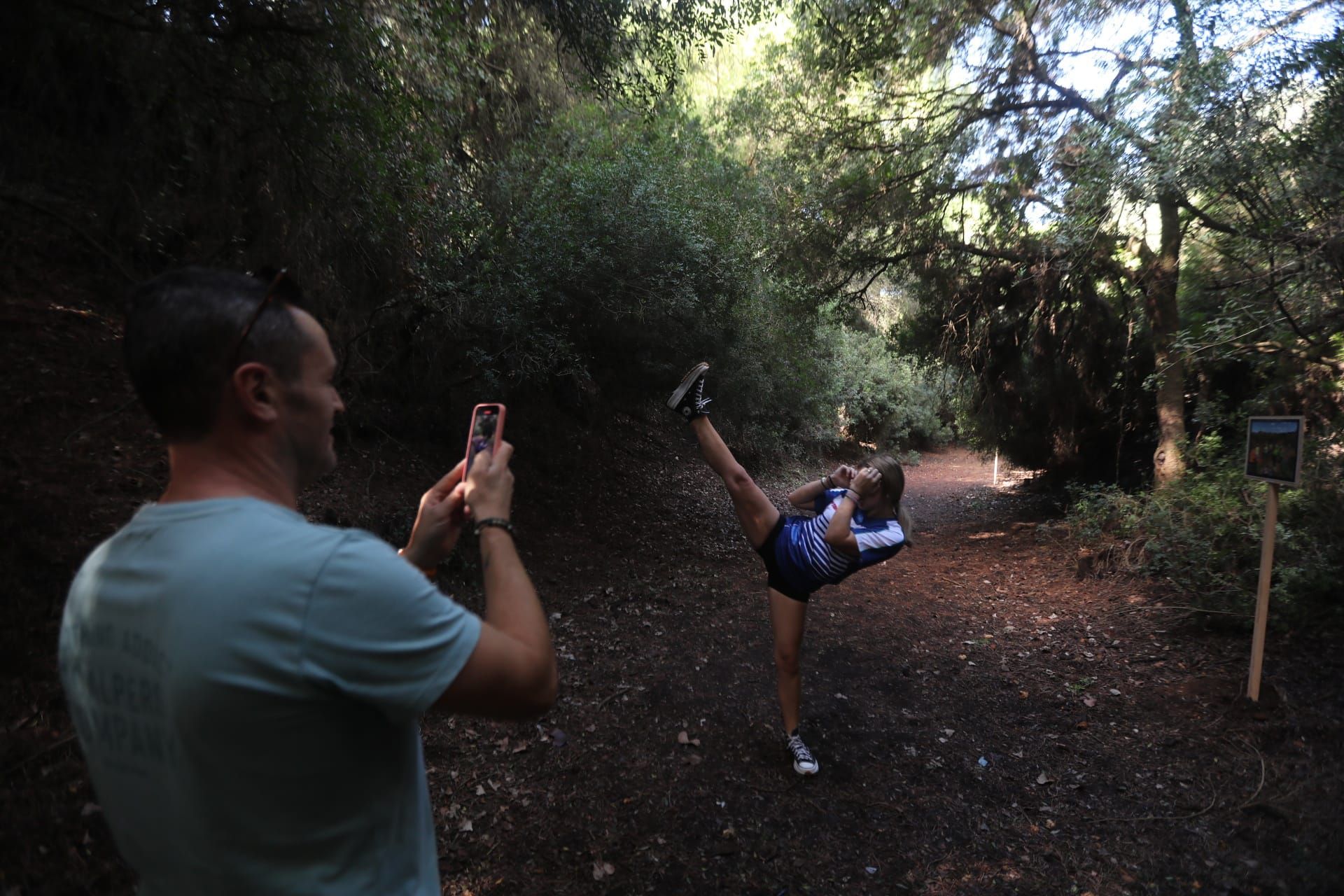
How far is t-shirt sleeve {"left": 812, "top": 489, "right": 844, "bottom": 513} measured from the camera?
3967 mm

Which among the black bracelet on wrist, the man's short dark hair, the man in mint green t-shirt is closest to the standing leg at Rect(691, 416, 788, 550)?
the black bracelet on wrist

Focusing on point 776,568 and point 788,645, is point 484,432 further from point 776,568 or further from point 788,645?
point 788,645

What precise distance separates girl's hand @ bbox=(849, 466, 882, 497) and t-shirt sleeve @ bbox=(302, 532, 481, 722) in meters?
3.01

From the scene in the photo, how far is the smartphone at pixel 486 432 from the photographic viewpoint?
1.42 meters

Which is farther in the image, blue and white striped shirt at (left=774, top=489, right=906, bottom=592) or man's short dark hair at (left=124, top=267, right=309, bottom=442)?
blue and white striped shirt at (left=774, top=489, right=906, bottom=592)

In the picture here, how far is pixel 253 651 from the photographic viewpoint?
83cm

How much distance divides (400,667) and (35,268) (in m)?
8.19

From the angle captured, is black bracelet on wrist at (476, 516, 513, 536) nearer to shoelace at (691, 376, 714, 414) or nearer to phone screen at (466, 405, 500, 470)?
phone screen at (466, 405, 500, 470)

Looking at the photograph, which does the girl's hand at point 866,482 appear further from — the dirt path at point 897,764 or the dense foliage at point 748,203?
the dense foliage at point 748,203

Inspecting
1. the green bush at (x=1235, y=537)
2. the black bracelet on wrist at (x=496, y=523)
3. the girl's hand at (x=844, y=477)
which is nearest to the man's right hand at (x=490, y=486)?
the black bracelet on wrist at (x=496, y=523)

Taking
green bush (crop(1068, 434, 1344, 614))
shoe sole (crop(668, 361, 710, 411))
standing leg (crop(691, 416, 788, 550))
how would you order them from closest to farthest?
standing leg (crop(691, 416, 788, 550)) < shoe sole (crop(668, 361, 710, 411)) < green bush (crop(1068, 434, 1344, 614))

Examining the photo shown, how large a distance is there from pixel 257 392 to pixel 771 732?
13.4 feet

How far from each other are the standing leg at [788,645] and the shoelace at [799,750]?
60mm

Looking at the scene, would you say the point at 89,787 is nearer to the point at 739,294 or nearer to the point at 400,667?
the point at 400,667
